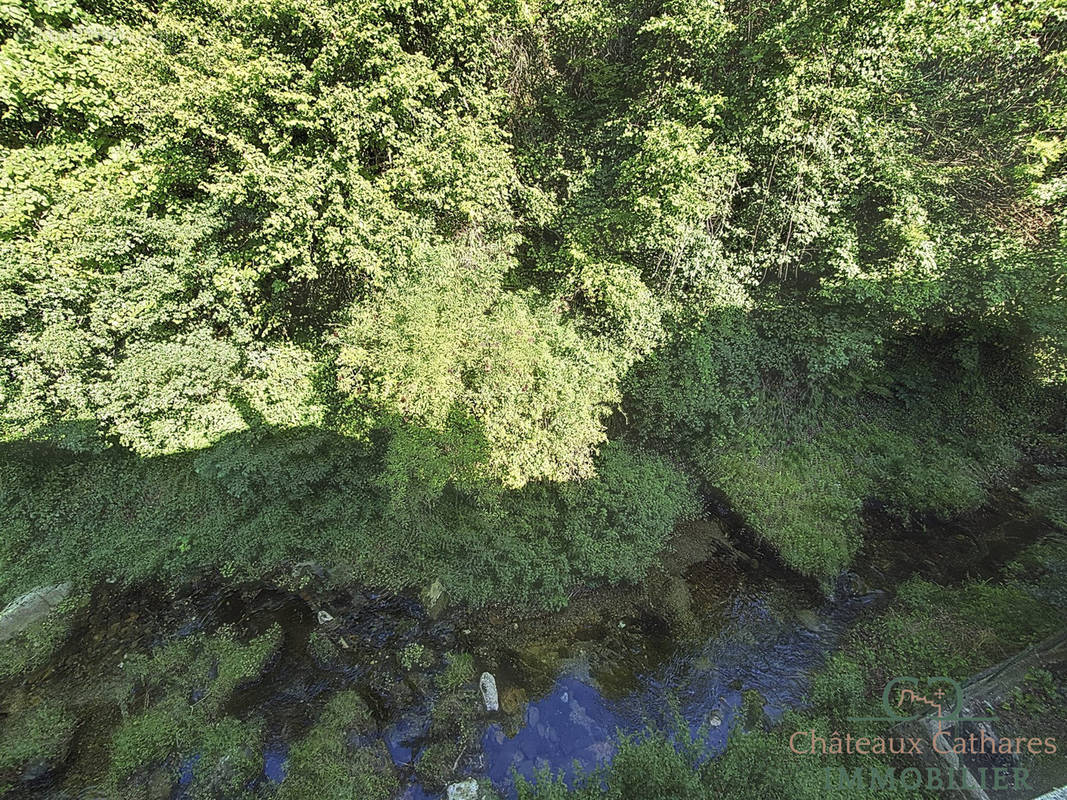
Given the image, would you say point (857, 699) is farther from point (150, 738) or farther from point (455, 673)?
point (150, 738)

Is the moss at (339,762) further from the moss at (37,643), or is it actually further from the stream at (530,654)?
the moss at (37,643)

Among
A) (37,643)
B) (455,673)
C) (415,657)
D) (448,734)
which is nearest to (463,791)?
(448,734)

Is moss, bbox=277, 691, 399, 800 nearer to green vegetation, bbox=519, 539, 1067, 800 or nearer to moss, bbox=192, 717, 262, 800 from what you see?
moss, bbox=192, 717, 262, 800

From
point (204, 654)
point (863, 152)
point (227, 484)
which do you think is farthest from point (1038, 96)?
point (204, 654)

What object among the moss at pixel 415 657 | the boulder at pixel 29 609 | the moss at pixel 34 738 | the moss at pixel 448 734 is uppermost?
the moss at pixel 448 734

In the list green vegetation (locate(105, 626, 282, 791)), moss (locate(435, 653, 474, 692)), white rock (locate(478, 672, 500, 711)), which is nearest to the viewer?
green vegetation (locate(105, 626, 282, 791))

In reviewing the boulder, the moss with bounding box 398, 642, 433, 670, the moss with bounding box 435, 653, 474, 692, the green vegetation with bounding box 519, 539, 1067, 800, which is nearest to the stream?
the moss with bounding box 398, 642, 433, 670

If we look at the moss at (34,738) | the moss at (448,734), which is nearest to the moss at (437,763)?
the moss at (448,734)
